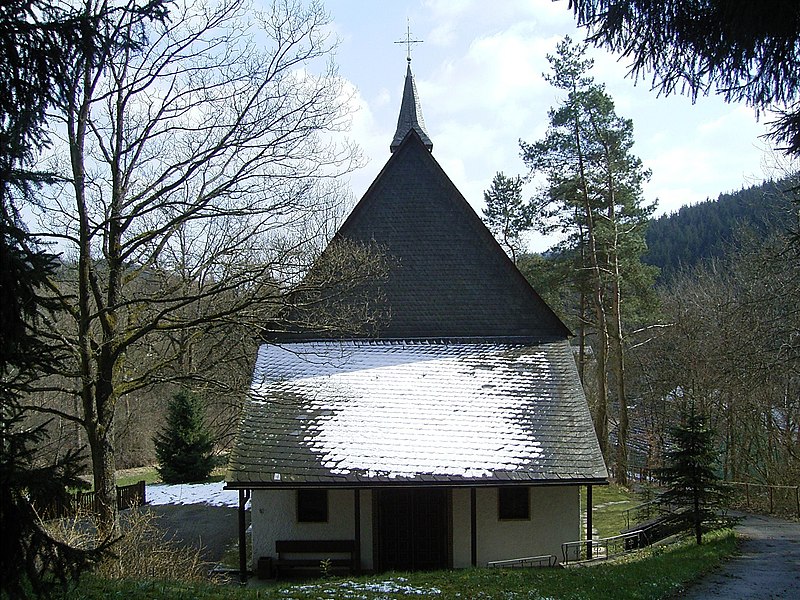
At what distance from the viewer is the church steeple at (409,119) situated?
18391 millimetres

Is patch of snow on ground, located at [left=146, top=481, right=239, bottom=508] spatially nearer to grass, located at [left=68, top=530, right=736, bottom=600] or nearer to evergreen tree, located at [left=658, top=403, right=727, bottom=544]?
grass, located at [left=68, top=530, right=736, bottom=600]

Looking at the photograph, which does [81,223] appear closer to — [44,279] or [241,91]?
[241,91]

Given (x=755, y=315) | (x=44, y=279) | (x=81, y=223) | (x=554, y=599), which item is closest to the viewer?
(x=44, y=279)

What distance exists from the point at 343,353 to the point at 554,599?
27.0 feet

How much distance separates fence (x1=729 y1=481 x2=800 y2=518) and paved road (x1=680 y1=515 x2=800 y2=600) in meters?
4.08

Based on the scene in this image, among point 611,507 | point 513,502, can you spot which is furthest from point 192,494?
point 611,507

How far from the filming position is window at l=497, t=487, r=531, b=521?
12516 mm

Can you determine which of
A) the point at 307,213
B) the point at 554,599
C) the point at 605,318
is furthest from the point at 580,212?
the point at 554,599

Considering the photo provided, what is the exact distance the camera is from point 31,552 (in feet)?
11.0

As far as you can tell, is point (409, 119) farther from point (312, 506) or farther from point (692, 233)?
point (692, 233)

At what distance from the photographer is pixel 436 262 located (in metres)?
15.9

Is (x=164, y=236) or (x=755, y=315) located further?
(x=755, y=315)

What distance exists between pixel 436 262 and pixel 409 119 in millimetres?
5072

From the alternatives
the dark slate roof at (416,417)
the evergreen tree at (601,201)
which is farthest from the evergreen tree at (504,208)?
the dark slate roof at (416,417)
